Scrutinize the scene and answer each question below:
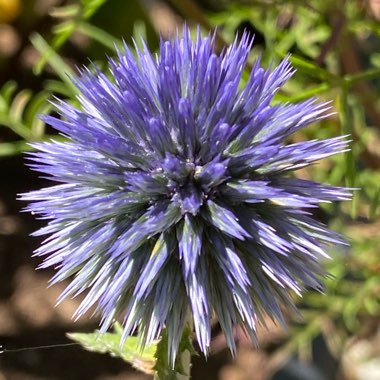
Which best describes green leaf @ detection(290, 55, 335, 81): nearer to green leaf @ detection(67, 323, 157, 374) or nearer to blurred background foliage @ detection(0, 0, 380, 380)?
blurred background foliage @ detection(0, 0, 380, 380)

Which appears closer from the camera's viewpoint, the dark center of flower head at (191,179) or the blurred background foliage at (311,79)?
the dark center of flower head at (191,179)

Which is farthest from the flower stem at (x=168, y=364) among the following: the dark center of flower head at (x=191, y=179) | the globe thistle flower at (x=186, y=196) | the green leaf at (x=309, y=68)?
the green leaf at (x=309, y=68)

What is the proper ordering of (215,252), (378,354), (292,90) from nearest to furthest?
(215,252)
(292,90)
(378,354)

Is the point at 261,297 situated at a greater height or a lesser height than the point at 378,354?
greater

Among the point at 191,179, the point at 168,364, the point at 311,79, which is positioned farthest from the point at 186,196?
the point at 311,79

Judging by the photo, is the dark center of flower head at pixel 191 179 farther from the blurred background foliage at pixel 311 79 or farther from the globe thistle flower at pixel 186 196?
the blurred background foliage at pixel 311 79

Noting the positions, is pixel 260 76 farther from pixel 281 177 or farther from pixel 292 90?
pixel 292 90

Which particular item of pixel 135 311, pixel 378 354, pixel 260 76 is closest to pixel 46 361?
pixel 378 354
